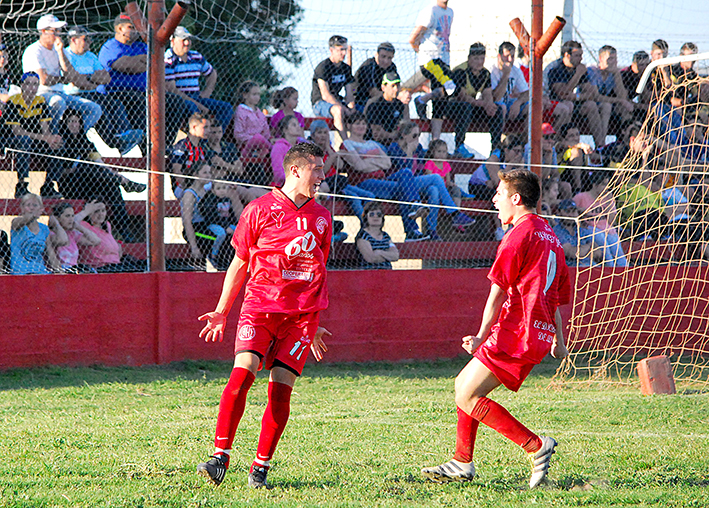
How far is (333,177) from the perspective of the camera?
9.70 meters

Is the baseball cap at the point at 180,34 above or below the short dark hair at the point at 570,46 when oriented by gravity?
below

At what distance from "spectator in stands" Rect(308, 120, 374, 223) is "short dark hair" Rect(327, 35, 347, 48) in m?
0.95

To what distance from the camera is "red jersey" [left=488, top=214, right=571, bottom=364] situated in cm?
424

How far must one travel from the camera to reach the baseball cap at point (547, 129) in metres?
10.7

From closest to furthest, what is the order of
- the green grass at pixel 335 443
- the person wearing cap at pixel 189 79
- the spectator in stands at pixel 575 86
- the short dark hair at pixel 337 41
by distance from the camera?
the green grass at pixel 335 443 < the person wearing cap at pixel 189 79 < the short dark hair at pixel 337 41 < the spectator in stands at pixel 575 86

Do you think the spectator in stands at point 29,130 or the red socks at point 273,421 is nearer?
the red socks at point 273,421

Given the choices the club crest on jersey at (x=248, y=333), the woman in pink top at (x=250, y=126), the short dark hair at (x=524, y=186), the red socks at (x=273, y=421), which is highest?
the woman in pink top at (x=250, y=126)

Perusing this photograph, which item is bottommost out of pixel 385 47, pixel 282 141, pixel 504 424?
pixel 504 424

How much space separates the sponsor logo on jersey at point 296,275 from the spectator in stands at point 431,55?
6.41 meters

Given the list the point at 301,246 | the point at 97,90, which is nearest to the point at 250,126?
the point at 97,90

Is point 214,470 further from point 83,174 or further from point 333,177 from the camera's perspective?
point 333,177

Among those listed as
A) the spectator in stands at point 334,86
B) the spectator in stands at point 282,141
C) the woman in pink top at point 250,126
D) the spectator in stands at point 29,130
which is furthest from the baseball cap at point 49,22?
the spectator in stands at point 334,86

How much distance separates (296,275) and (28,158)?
16.9ft

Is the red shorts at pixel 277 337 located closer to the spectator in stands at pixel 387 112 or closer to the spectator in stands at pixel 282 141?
the spectator in stands at pixel 282 141
